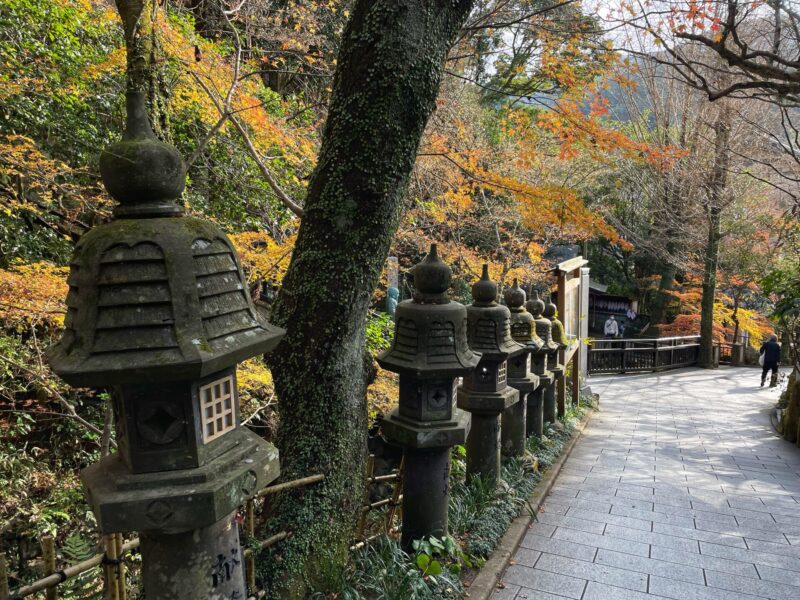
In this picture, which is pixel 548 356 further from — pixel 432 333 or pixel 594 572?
pixel 432 333

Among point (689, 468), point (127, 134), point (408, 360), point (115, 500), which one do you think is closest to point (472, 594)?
point (408, 360)

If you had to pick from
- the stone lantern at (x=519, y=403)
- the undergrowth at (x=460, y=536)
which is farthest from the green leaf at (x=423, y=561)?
the stone lantern at (x=519, y=403)

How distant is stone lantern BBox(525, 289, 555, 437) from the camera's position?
290 inches

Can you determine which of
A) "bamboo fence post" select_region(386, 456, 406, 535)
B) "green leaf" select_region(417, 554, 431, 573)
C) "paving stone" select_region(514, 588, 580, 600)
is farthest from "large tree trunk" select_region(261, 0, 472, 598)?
"paving stone" select_region(514, 588, 580, 600)

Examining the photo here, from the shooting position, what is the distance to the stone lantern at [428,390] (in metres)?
3.84

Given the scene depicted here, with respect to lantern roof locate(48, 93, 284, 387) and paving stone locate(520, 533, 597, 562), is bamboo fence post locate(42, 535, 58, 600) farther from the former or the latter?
paving stone locate(520, 533, 597, 562)

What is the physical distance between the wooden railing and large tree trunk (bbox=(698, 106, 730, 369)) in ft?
1.94

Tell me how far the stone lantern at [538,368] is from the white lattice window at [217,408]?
5.62m

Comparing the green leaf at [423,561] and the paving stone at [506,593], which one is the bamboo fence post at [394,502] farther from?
the paving stone at [506,593]

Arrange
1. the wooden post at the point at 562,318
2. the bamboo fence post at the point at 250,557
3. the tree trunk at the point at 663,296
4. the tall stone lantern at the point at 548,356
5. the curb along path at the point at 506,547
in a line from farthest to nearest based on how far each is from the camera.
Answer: the tree trunk at the point at 663,296, the wooden post at the point at 562,318, the tall stone lantern at the point at 548,356, the curb along path at the point at 506,547, the bamboo fence post at the point at 250,557

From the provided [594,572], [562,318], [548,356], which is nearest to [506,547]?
[594,572]

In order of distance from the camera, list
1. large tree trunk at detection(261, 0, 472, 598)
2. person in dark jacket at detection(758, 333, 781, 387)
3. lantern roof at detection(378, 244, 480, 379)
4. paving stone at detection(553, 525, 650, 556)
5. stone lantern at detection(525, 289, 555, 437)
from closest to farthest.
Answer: large tree trunk at detection(261, 0, 472, 598) → lantern roof at detection(378, 244, 480, 379) → paving stone at detection(553, 525, 650, 556) → stone lantern at detection(525, 289, 555, 437) → person in dark jacket at detection(758, 333, 781, 387)

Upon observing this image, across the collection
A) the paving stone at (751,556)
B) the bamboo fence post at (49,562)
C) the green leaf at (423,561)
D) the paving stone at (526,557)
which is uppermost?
the bamboo fence post at (49,562)

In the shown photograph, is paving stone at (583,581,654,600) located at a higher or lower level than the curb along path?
lower
